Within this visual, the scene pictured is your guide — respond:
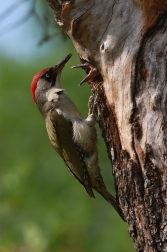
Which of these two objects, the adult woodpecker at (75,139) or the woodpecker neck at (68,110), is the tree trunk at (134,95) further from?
the woodpecker neck at (68,110)

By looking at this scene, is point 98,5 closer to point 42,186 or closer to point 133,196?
point 133,196

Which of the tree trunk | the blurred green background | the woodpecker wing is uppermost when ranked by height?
the tree trunk

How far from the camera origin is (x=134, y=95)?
4.24m

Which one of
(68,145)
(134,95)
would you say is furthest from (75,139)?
(134,95)

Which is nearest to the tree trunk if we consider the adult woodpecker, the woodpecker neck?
the adult woodpecker

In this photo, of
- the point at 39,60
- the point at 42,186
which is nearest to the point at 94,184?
the point at 42,186

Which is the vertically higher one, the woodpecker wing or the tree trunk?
the tree trunk

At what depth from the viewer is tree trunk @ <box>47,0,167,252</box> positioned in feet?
13.3

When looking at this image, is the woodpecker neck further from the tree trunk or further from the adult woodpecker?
the tree trunk

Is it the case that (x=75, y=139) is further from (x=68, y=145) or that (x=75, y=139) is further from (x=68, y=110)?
(x=68, y=110)

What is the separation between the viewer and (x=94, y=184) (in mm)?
6023

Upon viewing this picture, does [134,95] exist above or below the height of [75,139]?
above

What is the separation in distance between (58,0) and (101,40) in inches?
23.5

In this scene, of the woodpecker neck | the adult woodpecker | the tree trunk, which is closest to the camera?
the tree trunk
